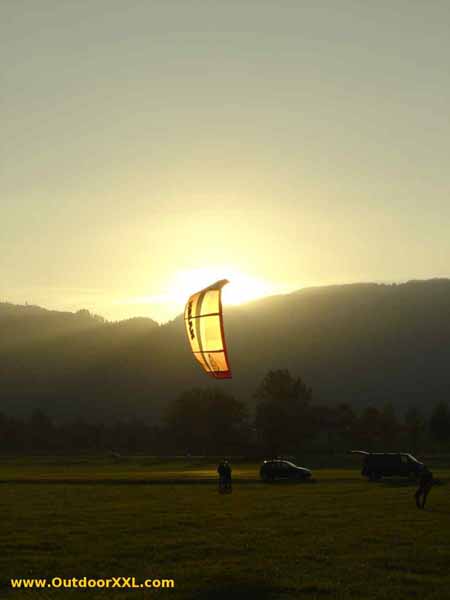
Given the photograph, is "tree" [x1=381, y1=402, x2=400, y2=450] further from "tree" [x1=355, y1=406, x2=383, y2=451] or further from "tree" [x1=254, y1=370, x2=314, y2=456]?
"tree" [x1=254, y1=370, x2=314, y2=456]

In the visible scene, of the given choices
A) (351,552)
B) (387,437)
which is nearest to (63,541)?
(351,552)

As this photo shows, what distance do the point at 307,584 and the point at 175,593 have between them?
2.95 m

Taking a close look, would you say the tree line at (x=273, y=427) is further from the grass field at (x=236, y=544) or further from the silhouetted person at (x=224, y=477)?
the grass field at (x=236, y=544)

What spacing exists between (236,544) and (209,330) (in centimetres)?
640

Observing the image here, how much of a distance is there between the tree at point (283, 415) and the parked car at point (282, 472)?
62.3m

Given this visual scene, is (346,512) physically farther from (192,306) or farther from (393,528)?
(192,306)

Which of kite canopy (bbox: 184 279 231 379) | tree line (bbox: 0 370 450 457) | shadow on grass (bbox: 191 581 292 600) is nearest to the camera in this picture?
shadow on grass (bbox: 191 581 292 600)

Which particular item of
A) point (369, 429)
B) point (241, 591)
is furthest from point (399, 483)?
point (369, 429)

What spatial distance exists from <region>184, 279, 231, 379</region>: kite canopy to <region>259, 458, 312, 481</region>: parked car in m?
27.5

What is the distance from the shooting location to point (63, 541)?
2319 centimetres

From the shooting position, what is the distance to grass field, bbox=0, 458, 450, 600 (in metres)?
17.0

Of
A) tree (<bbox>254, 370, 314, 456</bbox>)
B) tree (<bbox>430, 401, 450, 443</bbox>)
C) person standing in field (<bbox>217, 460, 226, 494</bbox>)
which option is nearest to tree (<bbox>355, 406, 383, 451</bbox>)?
tree (<bbox>254, 370, 314, 456</bbox>)

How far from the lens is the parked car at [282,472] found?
50625 mm

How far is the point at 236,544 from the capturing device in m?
22.4
